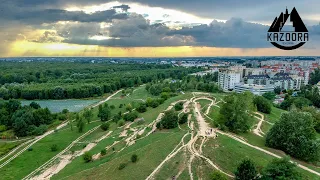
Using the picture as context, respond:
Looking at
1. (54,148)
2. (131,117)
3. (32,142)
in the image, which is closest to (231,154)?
(131,117)

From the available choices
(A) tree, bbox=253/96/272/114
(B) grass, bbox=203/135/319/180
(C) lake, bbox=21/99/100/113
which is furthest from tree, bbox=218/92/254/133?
(C) lake, bbox=21/99/100/113

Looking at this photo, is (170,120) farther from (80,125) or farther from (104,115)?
(104,115)

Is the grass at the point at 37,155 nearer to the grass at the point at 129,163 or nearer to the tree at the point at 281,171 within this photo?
the grass at the point at 129,163

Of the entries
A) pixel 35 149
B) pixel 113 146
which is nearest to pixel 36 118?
pixel 35 149

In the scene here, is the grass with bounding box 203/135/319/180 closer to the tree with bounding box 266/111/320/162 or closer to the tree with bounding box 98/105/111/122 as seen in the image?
the tree with bounding box 266/111/320/162

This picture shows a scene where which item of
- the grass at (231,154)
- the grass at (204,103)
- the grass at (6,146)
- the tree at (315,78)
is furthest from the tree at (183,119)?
the tree at (315,78)

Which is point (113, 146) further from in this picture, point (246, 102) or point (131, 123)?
point (246, 102)
